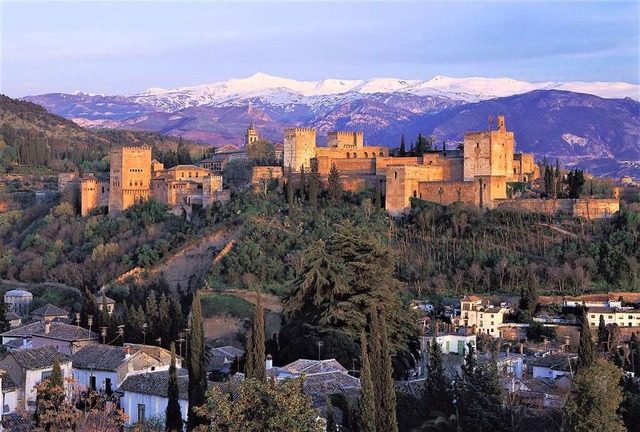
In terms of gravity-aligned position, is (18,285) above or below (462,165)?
below

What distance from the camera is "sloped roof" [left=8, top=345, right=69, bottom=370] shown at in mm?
24359

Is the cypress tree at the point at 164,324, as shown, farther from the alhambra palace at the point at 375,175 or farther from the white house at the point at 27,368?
the alhambra palace at the point at 375,175

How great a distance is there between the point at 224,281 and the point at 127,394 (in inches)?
790

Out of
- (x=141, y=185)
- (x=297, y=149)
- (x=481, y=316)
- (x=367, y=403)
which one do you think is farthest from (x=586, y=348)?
(x=141, y=185)

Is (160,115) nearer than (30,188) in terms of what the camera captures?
No

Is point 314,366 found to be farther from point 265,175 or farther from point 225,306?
point 265,175

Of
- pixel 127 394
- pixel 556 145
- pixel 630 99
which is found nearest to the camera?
pixel 127 394

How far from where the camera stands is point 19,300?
44.9m

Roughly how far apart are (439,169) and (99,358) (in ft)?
83.5

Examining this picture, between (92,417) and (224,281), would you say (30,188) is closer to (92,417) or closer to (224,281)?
(224,281)

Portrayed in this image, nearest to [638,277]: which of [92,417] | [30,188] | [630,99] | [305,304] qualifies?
[305,304]

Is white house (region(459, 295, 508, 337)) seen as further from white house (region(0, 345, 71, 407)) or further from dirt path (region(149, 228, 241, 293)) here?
white house (region(0, 345, 71, 407))

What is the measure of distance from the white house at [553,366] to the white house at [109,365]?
9211 mm

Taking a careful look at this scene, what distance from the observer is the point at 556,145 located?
121125 millimetres
